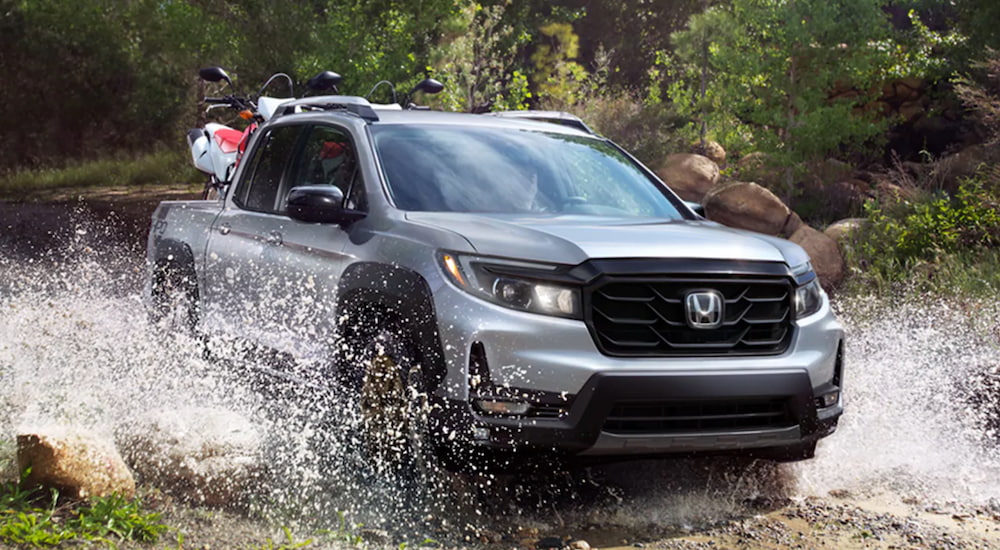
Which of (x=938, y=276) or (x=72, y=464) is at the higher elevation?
(x=72, y=464)

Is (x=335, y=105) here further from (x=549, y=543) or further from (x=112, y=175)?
(x=112, y=175)

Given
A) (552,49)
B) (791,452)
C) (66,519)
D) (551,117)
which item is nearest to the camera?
(66,519)

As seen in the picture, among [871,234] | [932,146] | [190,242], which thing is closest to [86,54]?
[932,146]

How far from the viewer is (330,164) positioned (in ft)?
21.2

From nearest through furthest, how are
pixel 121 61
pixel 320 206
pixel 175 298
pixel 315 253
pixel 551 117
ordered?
pixel 320 206
pixel 315 253
pixel 551 117
pixel 175 298
pixel 121 61

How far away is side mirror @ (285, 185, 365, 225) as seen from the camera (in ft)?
19.1

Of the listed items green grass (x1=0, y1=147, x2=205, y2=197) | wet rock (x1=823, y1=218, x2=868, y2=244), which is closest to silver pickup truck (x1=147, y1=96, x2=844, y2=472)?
wet rock (x1=823, y1=218, x2=868, y2=244)

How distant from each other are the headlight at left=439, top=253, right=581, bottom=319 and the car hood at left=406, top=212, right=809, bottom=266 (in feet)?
0.18

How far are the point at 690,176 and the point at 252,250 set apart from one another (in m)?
12.8

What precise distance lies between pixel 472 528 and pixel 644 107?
18568mm

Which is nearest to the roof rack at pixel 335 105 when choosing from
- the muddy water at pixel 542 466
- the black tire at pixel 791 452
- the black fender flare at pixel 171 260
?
the black fender flare at pixel 171 260

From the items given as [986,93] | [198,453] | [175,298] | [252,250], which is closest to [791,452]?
[198,453]

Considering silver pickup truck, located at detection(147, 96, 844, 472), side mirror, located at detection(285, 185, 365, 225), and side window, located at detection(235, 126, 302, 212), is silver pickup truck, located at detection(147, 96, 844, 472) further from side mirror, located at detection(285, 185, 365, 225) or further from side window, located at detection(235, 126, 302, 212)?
side window, located at detection(235, 126, 302, 212)

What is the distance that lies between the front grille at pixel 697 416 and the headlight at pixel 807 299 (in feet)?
1.47
